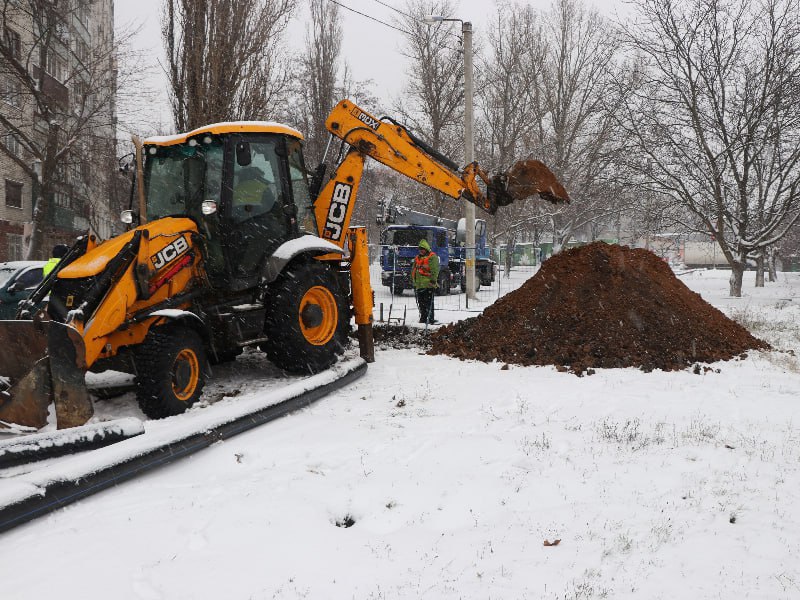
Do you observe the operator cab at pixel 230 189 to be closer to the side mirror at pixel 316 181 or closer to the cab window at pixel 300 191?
the cab window at pixel 300 191

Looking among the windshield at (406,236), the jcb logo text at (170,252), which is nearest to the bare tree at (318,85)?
the windshield at (406,236)

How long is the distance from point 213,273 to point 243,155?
1354mm

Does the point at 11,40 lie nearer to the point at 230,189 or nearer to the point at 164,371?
the point at 230,189

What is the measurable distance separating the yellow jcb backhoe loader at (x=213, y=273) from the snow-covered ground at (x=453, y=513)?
90 centimetres

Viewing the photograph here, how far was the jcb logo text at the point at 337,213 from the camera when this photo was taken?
320 inches

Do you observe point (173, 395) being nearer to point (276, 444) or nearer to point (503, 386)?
Result: point (276, 444)

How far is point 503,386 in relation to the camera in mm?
7102

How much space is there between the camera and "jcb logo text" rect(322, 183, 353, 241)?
26.7 feet

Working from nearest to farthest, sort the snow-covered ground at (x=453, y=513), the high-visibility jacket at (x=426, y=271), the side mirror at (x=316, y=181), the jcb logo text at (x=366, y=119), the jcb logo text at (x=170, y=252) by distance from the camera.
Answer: the snow-covered ground at (x=453, y=513) → the jcb logo text at (x=170, y=252) → the side mirror at (x=316, y=181) → the jcb logo text at (x=366, y=119) → the high-visibility jacket at (x=426, y=271)

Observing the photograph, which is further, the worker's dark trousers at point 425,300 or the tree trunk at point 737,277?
the tree trunk at point 737,277

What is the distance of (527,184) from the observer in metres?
8.36

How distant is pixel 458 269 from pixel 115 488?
20726 mm

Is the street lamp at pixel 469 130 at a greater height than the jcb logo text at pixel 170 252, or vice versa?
the street lamp at pixel 469 130

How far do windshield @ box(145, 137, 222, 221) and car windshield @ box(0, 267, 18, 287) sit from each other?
4749mm
